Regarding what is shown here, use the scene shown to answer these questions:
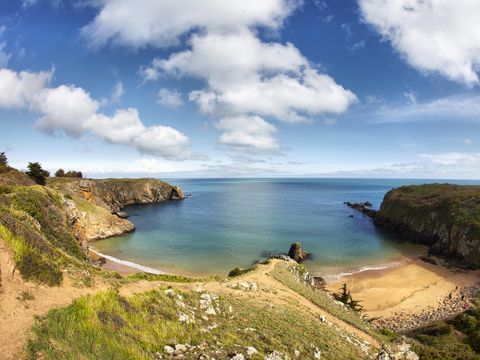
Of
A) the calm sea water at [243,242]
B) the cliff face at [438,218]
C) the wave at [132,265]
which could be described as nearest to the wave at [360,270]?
the calm sea water at [243,242]

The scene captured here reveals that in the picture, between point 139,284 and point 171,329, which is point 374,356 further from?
point 139,284

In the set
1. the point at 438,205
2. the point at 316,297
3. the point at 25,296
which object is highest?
the point at 25,296

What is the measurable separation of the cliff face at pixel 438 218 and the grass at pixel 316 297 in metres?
37.2

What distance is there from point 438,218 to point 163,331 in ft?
258

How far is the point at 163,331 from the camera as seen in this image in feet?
51.0

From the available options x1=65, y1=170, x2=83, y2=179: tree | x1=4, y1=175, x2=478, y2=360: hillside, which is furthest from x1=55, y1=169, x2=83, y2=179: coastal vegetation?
x1=4, y1=175, x2=478, y2=360: hillside

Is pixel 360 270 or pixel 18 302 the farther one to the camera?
pixel 360 270

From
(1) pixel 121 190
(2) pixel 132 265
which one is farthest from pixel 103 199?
(2) pixel 132 265

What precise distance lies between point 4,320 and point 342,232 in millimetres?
80632

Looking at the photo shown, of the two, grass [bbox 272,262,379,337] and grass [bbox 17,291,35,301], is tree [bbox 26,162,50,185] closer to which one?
grass [bbox 272,262,379,337]

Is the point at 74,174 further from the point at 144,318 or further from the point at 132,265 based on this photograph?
the point at 144,318

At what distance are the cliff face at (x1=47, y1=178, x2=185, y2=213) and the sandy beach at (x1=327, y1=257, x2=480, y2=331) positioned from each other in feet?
299

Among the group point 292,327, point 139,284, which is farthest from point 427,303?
point 139,284

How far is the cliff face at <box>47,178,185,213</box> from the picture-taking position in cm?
11025
